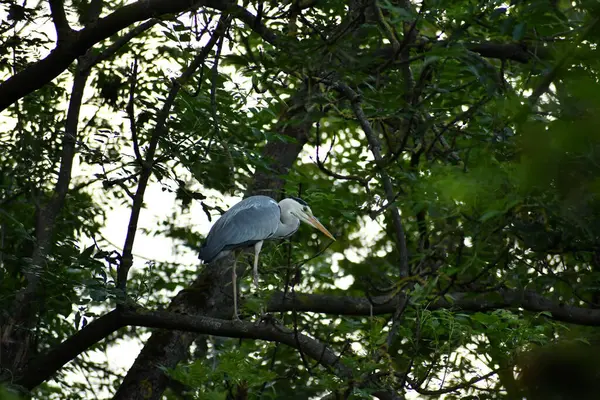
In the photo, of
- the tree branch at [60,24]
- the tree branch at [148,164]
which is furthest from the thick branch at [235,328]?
the tree branch at [60,24]

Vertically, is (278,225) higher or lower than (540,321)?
higher

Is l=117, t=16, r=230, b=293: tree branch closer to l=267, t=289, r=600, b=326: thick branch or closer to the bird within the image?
l=267, t=289, r=600, b=326: thick branch

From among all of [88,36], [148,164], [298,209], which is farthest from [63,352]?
[88,36]

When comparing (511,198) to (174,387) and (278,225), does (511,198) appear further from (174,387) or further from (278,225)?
(174,387)

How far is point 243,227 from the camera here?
20.9ft

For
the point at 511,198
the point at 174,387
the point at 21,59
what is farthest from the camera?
the point at 174,387

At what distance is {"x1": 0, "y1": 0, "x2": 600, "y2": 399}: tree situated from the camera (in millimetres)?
1872

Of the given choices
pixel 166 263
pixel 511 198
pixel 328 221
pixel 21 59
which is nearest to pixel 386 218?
pixel 328 221

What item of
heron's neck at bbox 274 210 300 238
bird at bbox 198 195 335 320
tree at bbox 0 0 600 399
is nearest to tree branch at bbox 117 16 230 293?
tree at bbox 0 0 600 399

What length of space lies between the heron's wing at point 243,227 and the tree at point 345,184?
0.69 feet

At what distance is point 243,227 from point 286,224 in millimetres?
558

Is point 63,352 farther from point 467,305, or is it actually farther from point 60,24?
point 467,305

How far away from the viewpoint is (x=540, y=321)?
6.02 meters

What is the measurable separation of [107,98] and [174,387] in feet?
12.6
